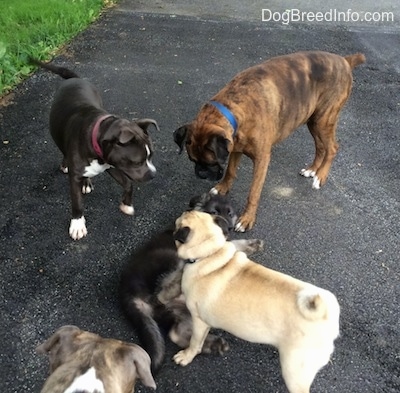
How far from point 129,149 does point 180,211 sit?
1098 millimetres

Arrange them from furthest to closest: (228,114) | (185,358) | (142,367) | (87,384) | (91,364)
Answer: (228,114)
(185,358)
(142,367)
(91,364)
(87,384)

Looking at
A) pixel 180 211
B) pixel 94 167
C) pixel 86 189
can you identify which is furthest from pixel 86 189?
pixel 180 211

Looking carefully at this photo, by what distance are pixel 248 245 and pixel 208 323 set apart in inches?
43.9

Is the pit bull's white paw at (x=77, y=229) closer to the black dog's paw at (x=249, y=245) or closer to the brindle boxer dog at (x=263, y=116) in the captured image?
the brindle boxer dog at (x=263, y=116)

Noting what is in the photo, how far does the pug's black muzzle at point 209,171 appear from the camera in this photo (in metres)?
4.45

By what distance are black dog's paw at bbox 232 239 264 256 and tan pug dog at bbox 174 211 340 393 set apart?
0.76 meters

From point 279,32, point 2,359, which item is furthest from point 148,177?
point 279,32

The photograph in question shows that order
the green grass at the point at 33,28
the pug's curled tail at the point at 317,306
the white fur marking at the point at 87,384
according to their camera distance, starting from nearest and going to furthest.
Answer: the white fur marking at the point at 87,384 < the pug's curled tail at the point at 317,306 < the green grass at the point at 33,28

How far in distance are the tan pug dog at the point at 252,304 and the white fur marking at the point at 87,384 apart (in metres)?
1.13

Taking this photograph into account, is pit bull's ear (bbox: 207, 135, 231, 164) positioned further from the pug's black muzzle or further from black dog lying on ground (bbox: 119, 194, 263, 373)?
black dog lying on ground (bbox: 119, 194, 263, 373)

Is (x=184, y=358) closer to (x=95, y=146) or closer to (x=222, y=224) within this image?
(x=222, y=224)

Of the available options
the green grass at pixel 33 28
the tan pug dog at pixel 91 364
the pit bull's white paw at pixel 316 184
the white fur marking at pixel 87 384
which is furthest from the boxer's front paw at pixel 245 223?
the green grass at pixel 33 28

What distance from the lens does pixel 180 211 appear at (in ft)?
A: 16.6

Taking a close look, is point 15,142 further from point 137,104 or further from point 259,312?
point 259,312
